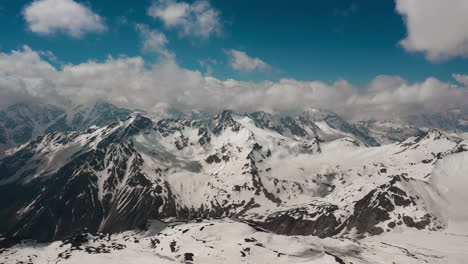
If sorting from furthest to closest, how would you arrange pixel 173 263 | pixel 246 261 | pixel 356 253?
pixel 356 253
pixel 246 261
pixel 173 263

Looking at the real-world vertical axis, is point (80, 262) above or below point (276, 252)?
below

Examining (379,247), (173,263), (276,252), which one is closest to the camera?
(173,263)

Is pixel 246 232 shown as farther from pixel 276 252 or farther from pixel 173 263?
pixel 173 263

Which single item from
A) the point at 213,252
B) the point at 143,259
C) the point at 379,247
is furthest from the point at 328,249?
the point at 143,259

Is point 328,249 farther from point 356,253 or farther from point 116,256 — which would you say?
point 116,256

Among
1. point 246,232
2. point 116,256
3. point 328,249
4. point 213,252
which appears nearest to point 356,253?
point 328,249

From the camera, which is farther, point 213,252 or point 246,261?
point 213,252

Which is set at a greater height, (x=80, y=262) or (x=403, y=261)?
(x=403, y=261)

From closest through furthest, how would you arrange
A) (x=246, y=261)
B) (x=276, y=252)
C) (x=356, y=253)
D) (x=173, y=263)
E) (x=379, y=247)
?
(x=173, y=263) → (x=246, y=261) → (x=276, y=252) → (x=356, y=253) → (x=379, y=247)

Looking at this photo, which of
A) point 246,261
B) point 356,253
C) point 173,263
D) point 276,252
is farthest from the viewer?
point 356,253
